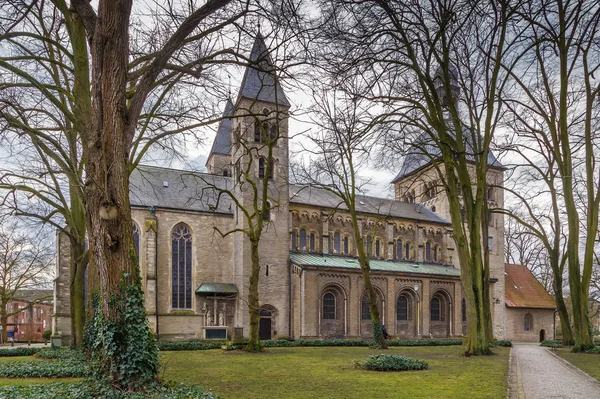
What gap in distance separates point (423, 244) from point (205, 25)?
35803 millimetres

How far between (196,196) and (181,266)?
5.36m

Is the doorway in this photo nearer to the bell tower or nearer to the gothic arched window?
the bell tower

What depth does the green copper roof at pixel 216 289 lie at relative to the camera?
32.9 meters

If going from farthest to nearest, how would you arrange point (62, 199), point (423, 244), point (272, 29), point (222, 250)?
point (423, 244), point (222, 250), point (62, 199), point (272, 29)

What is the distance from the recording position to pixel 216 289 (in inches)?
1310

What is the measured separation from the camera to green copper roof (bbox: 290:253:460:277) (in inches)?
1366

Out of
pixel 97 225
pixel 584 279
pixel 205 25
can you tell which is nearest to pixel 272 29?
pixel 205 25

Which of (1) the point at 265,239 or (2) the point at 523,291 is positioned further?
(2) the point at 523,291

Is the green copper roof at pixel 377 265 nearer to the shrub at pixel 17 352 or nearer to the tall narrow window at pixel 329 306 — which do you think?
the tall narrow window at pixel 329 306

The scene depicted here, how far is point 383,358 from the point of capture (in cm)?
1373

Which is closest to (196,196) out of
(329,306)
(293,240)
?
(293,240)

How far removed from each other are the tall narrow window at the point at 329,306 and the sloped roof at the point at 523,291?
18904mm

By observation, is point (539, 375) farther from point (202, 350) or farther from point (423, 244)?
point (423, 244)

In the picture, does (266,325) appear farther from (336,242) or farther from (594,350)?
(594,350)
